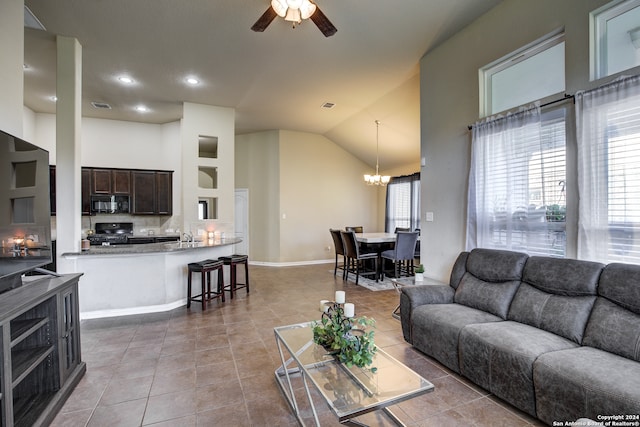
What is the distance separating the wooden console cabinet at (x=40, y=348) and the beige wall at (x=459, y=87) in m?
3.67

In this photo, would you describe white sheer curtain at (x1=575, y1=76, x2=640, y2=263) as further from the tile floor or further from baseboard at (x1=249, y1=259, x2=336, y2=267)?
baseboard at (x1=249, y1=259, x2=336, y2=267)

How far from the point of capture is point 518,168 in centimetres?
282

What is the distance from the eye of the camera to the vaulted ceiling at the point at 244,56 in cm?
311

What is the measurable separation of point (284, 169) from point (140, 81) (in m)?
3.53

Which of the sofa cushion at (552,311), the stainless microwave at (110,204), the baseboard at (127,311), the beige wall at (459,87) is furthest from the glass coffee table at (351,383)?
the stainless microwave at (110,204)

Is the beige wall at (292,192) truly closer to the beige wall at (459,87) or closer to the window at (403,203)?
the window at (403,203)

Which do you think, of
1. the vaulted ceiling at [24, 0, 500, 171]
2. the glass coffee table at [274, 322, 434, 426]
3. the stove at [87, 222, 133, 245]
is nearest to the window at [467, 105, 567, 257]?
the vaulted ceiling at [24, 0, 500, 171]

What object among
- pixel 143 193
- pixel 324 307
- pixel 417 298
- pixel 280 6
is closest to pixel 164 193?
pixel 143 193

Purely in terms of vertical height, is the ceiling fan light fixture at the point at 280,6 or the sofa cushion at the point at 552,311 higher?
the ceiling fan light fixture at the point at 280,6

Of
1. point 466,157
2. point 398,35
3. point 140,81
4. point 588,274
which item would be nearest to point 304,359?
point 588,274

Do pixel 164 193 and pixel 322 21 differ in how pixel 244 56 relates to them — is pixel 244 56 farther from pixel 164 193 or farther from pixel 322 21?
pixel 164 193

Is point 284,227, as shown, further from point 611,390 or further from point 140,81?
point 611,390

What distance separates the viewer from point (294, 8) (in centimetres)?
249

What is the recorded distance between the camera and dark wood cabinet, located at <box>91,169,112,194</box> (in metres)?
5.94
